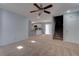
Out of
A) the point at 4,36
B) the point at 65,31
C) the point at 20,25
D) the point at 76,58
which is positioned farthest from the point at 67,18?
the point at 76,58

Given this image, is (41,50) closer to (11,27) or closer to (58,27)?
(11,27)

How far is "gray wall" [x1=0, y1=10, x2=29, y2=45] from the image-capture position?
18.2ft

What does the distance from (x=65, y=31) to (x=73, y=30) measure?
74cm

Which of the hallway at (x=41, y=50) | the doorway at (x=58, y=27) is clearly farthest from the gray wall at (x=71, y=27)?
the doorway at (x=58, y=27)

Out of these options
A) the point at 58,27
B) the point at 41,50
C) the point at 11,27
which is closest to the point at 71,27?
the point at 58,27

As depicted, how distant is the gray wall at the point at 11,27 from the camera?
→ 5.55 metres

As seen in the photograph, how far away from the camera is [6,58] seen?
1329 mm

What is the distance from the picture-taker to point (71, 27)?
21.8 feet

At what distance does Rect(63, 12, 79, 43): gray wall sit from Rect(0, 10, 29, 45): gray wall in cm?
352

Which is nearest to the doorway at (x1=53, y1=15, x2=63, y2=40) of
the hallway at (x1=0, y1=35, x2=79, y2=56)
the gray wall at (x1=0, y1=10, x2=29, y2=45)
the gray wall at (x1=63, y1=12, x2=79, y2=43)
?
the gray wall at (x1=63, y1=12, x2=79, y2=43)

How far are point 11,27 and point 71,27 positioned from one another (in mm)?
4127

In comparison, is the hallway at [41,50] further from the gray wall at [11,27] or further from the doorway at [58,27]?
the doorway at [58,27]

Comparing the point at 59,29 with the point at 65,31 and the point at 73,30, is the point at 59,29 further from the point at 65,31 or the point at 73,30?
the point at 73,30

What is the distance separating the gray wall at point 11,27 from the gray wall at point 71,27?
138 inches
